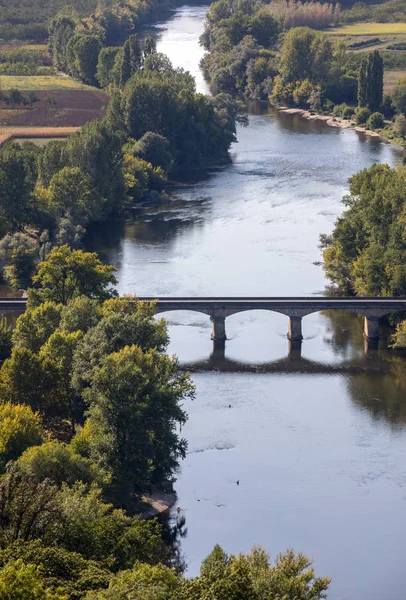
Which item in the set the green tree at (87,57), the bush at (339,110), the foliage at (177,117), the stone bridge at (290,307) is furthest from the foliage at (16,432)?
the green tree at (87,57)

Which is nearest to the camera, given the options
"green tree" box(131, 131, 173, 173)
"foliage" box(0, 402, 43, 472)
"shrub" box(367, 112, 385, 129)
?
"foliage" box(0, 402, 43, 472)

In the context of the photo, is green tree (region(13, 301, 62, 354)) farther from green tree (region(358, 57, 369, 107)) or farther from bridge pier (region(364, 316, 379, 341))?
green tree (region(358, 57, 369, 107))

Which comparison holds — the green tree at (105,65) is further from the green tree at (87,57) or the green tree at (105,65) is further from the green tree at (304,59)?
the green tree at (304,59)

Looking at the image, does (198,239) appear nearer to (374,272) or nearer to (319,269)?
(319,269)

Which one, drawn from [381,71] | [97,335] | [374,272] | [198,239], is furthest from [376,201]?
[381,71]

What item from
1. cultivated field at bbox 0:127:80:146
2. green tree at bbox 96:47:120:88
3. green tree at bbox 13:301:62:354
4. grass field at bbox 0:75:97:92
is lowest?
green tree at bbox 13:301:62:354

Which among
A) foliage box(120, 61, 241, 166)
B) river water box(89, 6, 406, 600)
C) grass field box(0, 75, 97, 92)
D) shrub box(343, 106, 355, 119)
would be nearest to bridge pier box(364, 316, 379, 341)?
river water box(89, 6, 406, 600)

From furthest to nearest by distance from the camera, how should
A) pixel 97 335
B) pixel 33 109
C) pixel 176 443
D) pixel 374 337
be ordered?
pixel 33 109, pixel 374 337, pixel 97 335, pixel 176 443
